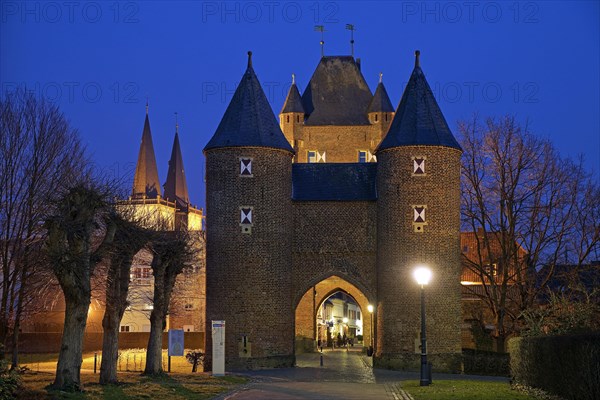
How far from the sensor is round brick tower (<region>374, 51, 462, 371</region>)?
36.8 meters

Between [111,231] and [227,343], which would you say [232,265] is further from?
[111,231]

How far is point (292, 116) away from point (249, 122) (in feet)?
46.5

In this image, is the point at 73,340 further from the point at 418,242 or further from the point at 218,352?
the point at 418,242

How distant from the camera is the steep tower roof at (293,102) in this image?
5222 centimetres

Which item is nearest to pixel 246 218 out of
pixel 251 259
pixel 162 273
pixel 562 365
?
pixel 251 259

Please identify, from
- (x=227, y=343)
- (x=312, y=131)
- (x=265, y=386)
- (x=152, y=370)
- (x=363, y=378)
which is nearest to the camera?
(x=265, y=386)

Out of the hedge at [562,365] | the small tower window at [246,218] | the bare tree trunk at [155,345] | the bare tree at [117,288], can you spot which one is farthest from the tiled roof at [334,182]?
the hedge at [562,365]

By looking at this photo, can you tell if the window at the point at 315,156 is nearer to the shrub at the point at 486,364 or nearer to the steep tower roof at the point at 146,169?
the shrub at the point at 486,364

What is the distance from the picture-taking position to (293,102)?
52.4 m

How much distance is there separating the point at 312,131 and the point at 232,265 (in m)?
17.0

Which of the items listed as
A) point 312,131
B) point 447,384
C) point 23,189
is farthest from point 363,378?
point 312,131

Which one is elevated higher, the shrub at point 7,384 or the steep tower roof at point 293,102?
the steep tower roof at point 293,102

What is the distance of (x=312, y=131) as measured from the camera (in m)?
52.1

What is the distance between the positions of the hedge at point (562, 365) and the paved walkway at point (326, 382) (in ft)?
11.2
